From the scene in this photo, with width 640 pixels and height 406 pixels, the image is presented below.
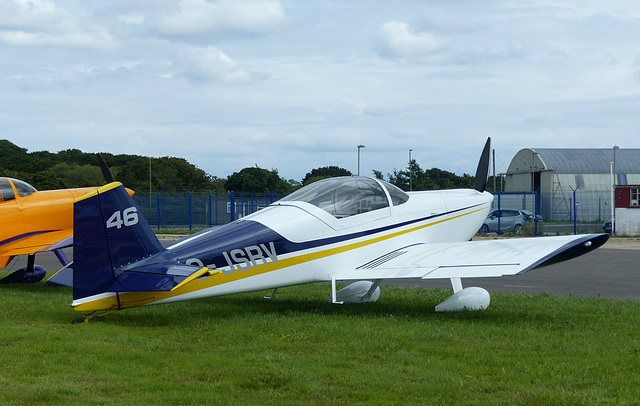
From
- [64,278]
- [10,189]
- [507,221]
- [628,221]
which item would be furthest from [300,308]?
[628,221]

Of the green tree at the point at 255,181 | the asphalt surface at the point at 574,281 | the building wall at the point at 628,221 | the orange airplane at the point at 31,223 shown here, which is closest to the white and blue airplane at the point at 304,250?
the asphalt surface at the point at 574,281

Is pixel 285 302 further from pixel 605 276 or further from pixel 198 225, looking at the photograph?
pixel 198 225

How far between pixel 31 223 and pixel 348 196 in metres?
6.02

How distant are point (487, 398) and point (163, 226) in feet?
106

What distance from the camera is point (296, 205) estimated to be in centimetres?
830

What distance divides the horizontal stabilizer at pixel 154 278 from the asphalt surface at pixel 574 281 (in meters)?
6.07

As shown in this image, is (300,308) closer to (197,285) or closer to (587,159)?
(197,285)

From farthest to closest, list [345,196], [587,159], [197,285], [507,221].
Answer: [587,159]
[507,221]
[345,196]
[197,285]

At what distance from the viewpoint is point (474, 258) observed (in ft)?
25.3

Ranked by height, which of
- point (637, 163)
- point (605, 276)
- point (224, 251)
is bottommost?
point (605, 276)

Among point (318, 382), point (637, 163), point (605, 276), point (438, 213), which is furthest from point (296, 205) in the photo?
point (637, 163)

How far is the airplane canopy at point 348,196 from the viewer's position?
8320mm

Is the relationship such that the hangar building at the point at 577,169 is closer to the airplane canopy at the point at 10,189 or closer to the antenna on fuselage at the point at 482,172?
the antenna on fuselage at the point at 482,172

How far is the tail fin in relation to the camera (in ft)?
22.0
